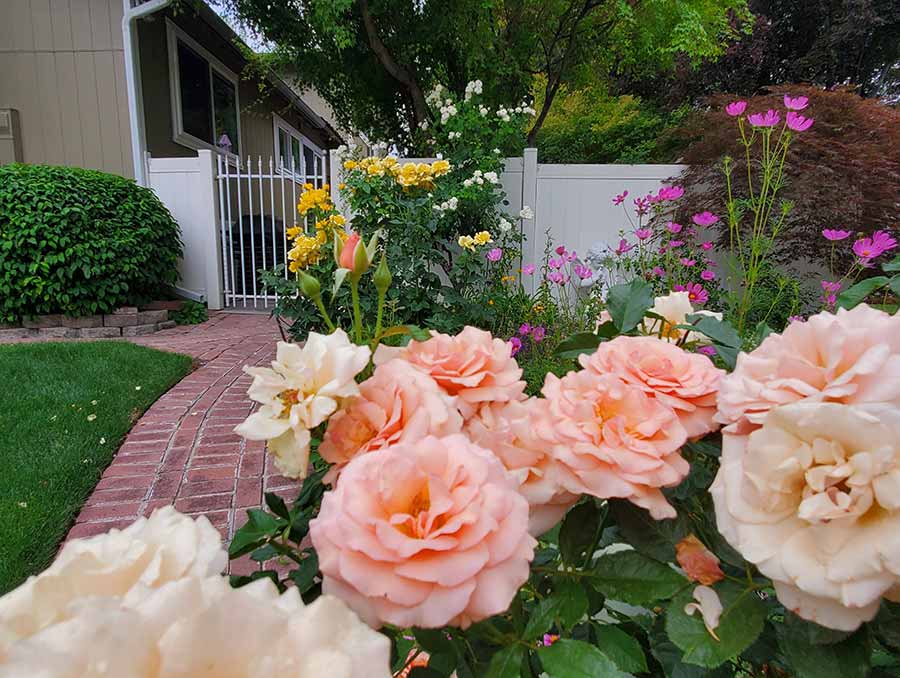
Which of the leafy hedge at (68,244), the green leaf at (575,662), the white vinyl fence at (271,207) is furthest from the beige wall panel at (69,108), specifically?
the green leaf at (575,662)

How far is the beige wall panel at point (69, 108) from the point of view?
582cm

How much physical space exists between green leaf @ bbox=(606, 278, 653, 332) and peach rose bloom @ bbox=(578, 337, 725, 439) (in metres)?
0.11

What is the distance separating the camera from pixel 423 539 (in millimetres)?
358

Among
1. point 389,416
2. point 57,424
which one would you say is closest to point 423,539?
point 389,416

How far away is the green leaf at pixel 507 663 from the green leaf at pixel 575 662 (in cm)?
2

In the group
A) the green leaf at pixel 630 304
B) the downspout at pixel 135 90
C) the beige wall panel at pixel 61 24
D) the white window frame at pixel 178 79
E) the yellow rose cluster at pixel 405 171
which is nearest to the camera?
the green leaf at pixel 630 304

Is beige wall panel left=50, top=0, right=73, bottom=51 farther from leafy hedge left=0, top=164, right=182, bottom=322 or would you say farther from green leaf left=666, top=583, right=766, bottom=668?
green leaf left=666, top=583, right=766, bottom=668

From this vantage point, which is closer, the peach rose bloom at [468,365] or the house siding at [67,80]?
the peach rose bloom at [468,365]

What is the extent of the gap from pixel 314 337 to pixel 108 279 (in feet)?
15.9

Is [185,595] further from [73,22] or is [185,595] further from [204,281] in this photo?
[73,22]

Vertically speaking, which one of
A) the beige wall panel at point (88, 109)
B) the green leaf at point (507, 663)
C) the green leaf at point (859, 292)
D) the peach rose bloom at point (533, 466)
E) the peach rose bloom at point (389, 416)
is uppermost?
the beige wall panel at point (88, 109)

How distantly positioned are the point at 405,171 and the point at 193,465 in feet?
6.71

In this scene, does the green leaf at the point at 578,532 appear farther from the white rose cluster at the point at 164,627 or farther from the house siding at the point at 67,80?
the house siding at the point at 67,80

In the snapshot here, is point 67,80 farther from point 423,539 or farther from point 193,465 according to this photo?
point 423,539
